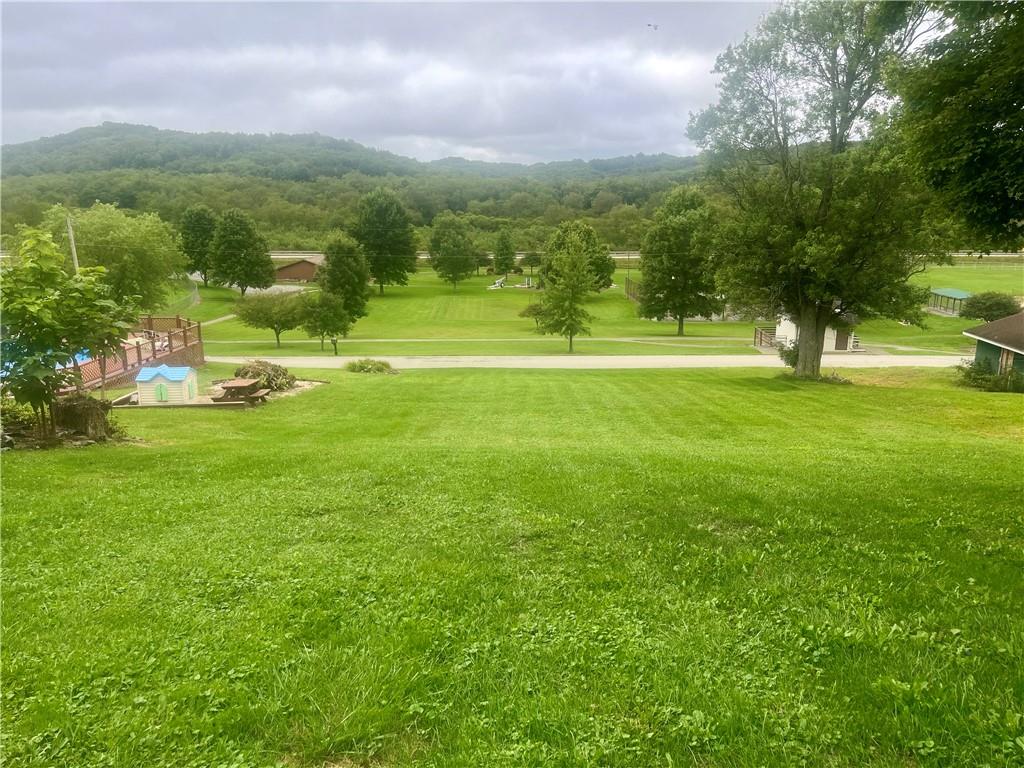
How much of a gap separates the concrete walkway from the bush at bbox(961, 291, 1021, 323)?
16.5 metres

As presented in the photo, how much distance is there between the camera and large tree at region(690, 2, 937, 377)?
790 inches

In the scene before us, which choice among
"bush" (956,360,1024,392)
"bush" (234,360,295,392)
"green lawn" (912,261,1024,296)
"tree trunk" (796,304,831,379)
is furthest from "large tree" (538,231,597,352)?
"green lawn" (912,261,1024,296)

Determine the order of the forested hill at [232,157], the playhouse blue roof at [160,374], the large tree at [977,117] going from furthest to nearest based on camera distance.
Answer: the forested hill at [232,157], the playhouse blue roof at [160,374], the large tree at [977,117]

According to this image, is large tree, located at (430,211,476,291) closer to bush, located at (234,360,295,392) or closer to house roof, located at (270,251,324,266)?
house roof, located at (270,251,324,266)

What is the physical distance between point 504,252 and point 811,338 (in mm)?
64462

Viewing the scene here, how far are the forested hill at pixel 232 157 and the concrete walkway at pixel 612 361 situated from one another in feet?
171

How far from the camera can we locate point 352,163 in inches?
5817

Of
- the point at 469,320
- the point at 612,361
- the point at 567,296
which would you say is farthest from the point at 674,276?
the point at 469,320

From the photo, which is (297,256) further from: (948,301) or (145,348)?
(948,301)

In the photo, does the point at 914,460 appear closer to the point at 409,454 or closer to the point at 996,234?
the point at 996,234

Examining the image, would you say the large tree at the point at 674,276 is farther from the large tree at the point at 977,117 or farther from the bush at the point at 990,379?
the large tree at the point at 977,117

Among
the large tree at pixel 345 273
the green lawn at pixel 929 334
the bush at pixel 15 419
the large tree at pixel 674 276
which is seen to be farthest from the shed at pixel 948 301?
the bush at pixel 15 419

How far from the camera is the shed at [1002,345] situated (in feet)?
83.6

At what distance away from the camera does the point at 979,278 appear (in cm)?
7394
